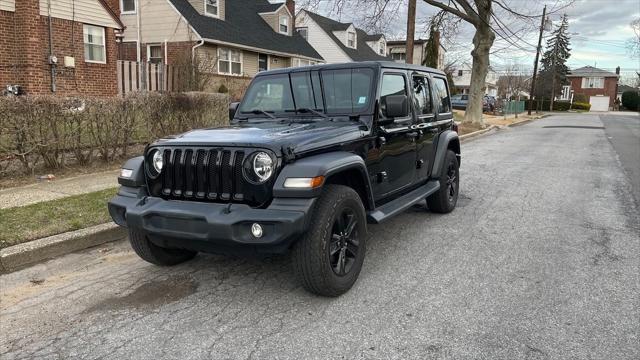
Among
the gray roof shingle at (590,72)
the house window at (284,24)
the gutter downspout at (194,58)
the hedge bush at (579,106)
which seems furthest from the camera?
the gray roof shingle at (590,72)

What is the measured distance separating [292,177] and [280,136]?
448mm

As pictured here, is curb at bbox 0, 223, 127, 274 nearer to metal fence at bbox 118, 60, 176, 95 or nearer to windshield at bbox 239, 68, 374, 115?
windshield at bbox 239, 68, 374, 115

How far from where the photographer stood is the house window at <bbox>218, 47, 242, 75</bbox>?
25.5m

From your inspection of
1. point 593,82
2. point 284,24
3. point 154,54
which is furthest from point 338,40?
point 593,82

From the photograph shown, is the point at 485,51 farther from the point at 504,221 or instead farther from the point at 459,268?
the point at 459,268

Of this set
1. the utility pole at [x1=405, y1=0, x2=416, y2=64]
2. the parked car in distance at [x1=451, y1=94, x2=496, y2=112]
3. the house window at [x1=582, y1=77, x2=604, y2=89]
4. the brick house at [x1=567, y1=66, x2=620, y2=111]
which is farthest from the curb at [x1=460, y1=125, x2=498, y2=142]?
the house window at [x1=582, y1=77, x2=604, y2=89]

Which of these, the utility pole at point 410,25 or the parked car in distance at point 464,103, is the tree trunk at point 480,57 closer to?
the utility pole at point 410,25

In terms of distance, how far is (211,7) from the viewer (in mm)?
26531

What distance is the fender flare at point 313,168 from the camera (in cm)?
351

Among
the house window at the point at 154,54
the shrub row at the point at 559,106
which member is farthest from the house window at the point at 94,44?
the shrub row at the point at 559,106

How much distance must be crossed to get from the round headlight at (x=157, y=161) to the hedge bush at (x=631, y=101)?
3379 inches

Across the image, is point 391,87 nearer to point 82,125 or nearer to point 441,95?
point 441,95

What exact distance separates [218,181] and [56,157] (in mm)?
5279

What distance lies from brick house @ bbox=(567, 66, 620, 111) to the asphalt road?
3582 inches
